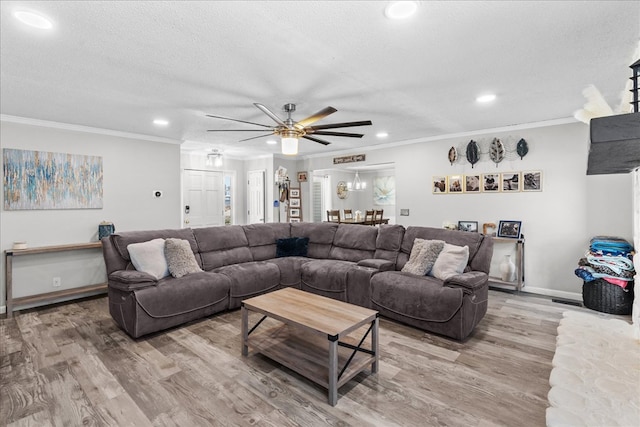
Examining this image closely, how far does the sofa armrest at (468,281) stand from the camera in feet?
9.66

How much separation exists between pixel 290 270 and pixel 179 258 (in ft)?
4.68

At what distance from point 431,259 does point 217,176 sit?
5304mm

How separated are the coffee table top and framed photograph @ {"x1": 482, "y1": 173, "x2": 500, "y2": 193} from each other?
3.27 m

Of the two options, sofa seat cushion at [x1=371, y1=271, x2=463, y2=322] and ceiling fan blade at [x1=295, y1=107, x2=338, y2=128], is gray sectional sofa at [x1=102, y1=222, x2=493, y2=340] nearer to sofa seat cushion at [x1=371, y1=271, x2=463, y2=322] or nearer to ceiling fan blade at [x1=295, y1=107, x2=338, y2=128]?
sofa seat cushion at [x1=371, y1=271, x2=463, y2=322]

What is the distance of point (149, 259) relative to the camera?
346cm

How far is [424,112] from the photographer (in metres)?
3.85

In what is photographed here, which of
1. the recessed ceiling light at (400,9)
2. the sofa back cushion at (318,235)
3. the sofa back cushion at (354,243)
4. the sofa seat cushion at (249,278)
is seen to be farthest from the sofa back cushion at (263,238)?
the recessed ceiling light at (400,9)

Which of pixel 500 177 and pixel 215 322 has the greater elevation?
pixel 500 177

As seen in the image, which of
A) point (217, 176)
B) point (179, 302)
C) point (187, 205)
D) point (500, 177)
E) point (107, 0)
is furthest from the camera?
point (217, 176)

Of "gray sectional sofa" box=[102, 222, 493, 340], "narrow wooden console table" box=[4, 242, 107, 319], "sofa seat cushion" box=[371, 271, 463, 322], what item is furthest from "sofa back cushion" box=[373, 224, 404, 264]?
"narrow wooden console table" box=[4, 242, 107, 319]

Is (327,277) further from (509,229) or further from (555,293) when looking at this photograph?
(555,293)

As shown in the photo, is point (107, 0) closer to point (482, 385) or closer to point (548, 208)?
point (482, 385)

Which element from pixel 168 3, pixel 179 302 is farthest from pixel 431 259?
pixel 168 3

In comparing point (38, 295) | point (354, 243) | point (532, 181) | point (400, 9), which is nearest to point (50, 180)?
point (38, 295)
